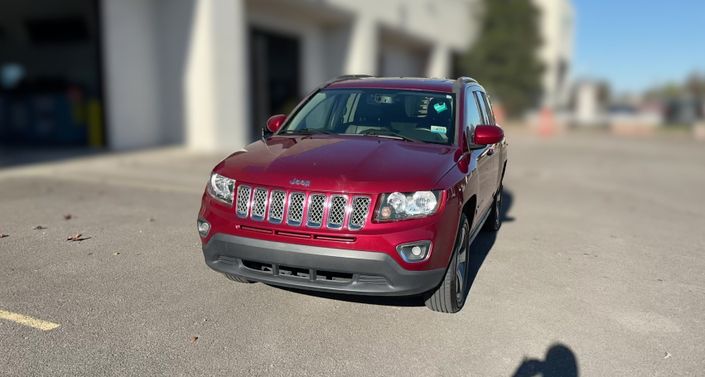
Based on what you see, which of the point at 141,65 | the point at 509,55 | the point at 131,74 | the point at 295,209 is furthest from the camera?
the point at 509,55

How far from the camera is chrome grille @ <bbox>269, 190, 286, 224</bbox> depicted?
3.93 metres

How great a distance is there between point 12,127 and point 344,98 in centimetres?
1492

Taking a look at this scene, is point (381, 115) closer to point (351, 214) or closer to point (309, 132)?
point (309, 132)

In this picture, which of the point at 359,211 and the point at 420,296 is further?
the point at 420,296

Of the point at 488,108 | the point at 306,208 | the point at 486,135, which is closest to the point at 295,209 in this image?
the point at 306,208

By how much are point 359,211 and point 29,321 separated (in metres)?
2.30

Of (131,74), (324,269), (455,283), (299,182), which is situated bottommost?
Result: (455,283)

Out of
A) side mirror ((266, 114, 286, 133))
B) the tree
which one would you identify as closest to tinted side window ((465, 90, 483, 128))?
side mirror ((266, 114, 286, 133))

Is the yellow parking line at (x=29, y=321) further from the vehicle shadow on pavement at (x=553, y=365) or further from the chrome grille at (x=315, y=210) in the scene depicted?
the vehicle shadow on pavement at (x=553, y=365)

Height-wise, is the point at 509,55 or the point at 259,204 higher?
the point at 509,55

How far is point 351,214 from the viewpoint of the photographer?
380 centimetres

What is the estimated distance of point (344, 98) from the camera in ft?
18.0

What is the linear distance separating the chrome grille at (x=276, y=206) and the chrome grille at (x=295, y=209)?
0.19 ft

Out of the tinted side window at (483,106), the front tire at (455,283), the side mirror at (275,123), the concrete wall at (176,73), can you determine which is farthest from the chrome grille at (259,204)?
the concrete wall at (176,73)
